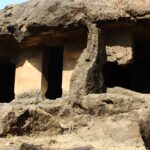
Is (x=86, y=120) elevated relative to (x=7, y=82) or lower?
elevated

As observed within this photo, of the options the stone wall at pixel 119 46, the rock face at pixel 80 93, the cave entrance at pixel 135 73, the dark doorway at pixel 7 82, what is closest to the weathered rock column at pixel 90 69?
the rock face at pixel 80 93

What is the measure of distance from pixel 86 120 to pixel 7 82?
4.96 metres

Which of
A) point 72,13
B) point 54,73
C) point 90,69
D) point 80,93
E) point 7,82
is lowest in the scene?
point 7,82

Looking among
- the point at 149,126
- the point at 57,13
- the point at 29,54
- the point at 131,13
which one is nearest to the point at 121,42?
the point at 131,13

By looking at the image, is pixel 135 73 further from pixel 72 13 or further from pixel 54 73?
pixel 72 13

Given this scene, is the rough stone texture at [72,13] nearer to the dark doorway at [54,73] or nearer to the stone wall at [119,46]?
the stone wall at [119,46]

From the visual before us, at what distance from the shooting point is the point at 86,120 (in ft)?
36.9

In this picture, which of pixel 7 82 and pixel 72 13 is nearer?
pixel 72 13

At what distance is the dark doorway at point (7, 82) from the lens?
1566cm

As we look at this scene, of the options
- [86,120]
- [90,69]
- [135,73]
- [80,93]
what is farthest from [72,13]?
[86,120]

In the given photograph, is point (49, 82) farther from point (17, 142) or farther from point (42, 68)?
point (17, 142)

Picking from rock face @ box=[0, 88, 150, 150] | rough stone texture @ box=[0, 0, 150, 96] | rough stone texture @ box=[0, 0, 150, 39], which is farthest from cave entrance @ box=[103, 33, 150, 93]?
rock face @ box=[0, 88, 150, 150]

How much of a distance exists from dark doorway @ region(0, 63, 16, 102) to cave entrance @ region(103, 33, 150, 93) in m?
3.01

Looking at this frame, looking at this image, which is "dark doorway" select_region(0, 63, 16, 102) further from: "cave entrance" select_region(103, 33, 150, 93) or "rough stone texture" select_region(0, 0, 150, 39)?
"cave entrance" select_region(103, 33, 150, 93)
